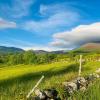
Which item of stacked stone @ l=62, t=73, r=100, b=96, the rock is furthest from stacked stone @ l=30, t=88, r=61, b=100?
stacked stone @ l=62, t=73, r=100, b=96

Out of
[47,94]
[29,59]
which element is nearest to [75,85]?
[47,94]

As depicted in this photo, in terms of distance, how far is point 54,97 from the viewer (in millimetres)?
12891

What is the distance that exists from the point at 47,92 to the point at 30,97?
136 cm

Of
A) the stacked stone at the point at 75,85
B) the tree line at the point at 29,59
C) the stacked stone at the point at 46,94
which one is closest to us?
the stacked stone at the point at 46,94

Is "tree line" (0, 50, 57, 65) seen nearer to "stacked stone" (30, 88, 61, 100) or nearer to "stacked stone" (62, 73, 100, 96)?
"stacked stone" (62, 73, 100, 96)

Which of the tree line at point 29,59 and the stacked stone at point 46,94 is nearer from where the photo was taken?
the stacked stone at point 46,94

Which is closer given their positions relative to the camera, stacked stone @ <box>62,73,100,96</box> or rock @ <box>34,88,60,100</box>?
rock @ <box>34,88,60,100</box>

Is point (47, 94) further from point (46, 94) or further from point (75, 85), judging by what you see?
point (75, 85)

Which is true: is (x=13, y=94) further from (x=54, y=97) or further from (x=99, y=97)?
(x=99, y=97)

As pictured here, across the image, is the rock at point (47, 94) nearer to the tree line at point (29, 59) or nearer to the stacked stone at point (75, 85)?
the stacked stone at point (75, 85)

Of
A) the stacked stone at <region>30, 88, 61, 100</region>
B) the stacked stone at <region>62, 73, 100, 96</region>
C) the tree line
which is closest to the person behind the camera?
the stacked stone at <region>30, 88, 61, 100</region>

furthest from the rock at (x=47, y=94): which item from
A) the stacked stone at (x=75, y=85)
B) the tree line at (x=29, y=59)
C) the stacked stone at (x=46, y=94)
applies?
the tree line at (x=29, y=59)

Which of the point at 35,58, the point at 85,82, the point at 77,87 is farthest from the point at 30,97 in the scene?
the point at 35,58

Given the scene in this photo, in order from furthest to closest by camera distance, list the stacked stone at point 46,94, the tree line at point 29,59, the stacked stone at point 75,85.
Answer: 1. the tree line at point 29,59
2. the stacked stone at point 75,85
3. the stacked stone at point 46,94
